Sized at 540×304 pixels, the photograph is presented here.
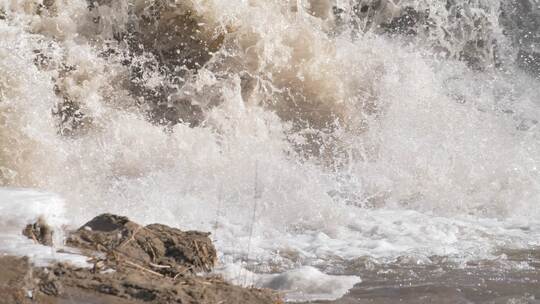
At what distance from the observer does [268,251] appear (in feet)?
14.8

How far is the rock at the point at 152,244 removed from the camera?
343 centimetres

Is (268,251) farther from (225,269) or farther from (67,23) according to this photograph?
(67,23)

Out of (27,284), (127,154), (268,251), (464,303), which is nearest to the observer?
(27,284)

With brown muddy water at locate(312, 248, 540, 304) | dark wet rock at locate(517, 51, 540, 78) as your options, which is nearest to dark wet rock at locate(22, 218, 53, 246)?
brown muddy water at locate(312, 248, 540, 304)

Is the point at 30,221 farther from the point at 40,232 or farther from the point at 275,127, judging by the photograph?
the point at 275,127

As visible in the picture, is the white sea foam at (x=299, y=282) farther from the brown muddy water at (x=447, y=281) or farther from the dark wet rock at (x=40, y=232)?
the dark wet rock at (x=40, y=232)

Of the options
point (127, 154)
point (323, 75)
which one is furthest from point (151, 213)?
point (323, 75)

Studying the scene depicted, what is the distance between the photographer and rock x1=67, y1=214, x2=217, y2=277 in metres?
3.43

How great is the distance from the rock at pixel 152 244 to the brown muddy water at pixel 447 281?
713 millimetres

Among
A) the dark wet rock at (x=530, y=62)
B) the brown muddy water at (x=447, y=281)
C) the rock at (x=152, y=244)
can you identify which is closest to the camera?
the rock at (x=152, y=244)

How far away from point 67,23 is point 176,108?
1238mm

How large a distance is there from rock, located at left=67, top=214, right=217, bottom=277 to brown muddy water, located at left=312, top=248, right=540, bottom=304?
71 cm

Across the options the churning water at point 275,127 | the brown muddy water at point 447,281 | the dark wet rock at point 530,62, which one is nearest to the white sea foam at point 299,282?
the brown muddy water at point 447,281

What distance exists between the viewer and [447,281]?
393 cm
